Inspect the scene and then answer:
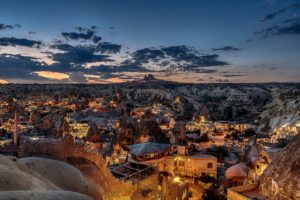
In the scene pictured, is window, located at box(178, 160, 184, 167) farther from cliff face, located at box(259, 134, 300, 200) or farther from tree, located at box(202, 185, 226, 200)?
cliff face, located at box(259, 134, 300, 200)

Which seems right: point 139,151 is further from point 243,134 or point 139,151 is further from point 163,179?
point 243,134

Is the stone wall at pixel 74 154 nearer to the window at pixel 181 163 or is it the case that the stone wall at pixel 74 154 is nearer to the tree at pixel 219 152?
the window at pixel 181 163

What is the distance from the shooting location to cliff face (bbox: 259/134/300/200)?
9684 millimetres

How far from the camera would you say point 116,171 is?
19438 millimetres

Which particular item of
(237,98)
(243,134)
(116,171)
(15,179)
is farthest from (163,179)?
(237,98)

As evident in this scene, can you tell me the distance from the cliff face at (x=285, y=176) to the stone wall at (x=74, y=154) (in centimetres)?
557

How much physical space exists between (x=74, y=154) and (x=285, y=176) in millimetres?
6737

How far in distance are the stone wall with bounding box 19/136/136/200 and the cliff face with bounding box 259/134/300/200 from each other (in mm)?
5571

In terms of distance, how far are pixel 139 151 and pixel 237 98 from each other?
140096 mm

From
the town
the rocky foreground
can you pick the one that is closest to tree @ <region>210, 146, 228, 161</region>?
the town

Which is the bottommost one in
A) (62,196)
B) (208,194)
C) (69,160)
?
(208,194)

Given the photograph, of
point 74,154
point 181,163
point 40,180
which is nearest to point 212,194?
point 181,163

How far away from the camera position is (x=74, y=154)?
372 inches

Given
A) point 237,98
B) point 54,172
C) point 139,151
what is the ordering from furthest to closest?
1. point 237,98
2. point 139,151
3. point 54,172
